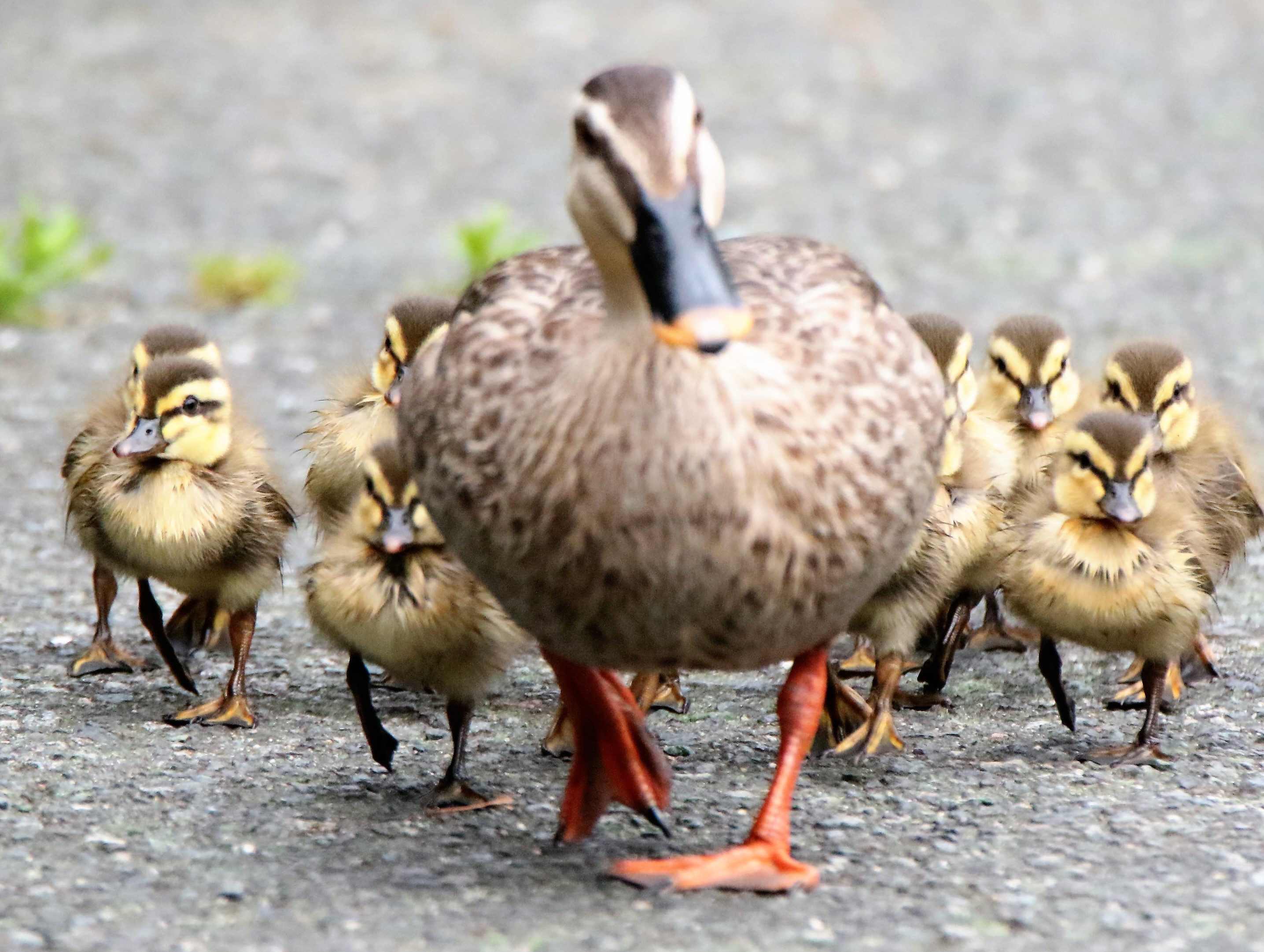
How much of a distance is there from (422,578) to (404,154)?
8.93 meters

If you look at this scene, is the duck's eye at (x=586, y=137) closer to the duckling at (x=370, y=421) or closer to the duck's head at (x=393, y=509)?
the duck's head at (x=393, y=509)

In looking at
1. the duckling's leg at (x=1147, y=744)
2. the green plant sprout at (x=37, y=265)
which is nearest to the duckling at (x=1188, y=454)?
the duckling's leg at (x=1147, y=744)

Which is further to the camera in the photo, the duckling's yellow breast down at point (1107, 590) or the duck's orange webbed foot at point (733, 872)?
the duckling's yellow breast down at point (1107, 590)

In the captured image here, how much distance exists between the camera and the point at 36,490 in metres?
7.68

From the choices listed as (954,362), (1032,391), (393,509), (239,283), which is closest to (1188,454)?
(1032,391)

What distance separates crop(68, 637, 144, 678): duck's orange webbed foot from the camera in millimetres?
5805

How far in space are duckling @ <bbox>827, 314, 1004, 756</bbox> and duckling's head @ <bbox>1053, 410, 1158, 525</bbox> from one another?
303mm

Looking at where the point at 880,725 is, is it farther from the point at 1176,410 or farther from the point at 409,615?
the point at 1176,410

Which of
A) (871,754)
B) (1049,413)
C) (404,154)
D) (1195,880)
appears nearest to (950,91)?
(404,154)

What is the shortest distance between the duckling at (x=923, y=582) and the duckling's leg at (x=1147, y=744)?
59 centimetres

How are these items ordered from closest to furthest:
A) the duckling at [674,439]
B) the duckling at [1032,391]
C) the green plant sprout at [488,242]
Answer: the duckling at [674,439], the duckling at [1032,391], the green plant sprout at [488,242]

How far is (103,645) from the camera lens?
5883 mm

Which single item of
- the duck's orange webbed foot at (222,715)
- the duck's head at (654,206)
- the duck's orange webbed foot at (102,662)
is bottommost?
the duck's orange webbed foot at (102,662)

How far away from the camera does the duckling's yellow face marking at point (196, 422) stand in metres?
5.59
